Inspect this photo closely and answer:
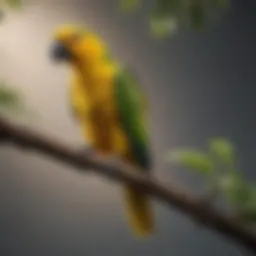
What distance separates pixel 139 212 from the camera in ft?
3.68

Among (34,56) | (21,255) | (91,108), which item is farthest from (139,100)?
(21,255)

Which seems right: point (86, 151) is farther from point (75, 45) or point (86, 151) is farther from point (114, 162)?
point (75, 45)

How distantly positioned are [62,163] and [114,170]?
19 cm

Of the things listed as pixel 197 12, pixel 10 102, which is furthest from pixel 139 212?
pixel 197 12

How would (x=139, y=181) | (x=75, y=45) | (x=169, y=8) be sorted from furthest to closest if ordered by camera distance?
(x=75, y=45), (x=139, y=181), (x=169, y=8)

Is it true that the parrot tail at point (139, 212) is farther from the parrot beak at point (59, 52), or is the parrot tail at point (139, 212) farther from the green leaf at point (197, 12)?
the green leaf at point (197, 12)

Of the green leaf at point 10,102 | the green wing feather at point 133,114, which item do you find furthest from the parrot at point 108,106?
the green leaf at point 10,102

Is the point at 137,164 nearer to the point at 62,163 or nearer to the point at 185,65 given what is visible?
the point at 62,163

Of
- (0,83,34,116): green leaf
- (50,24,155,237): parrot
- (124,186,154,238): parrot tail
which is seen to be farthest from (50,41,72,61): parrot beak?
(124,186,154,238): parrot tail

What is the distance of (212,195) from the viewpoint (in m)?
0.87

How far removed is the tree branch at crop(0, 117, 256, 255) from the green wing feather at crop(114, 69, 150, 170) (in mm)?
76

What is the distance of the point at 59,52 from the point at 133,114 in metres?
0.19

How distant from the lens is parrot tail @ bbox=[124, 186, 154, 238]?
1.09 meters

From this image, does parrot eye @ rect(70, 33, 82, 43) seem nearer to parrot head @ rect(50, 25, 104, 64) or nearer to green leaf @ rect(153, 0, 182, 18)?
parrot head @ rect(50, 25, 104, 64)
